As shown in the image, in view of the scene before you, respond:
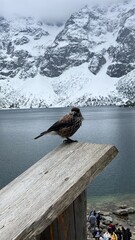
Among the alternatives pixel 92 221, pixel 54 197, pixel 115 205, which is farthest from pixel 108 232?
pixel 54 197

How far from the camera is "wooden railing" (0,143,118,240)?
249 centimetres

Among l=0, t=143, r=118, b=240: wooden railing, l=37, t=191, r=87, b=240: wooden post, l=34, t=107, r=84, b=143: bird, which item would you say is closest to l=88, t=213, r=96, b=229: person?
l=34, t=107, r=84, b=143: bird

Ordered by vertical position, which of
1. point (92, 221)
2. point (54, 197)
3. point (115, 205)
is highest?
point (54, 197)

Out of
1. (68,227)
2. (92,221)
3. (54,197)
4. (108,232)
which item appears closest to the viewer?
(54,197)

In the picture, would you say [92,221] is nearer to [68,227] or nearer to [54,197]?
[68,227]

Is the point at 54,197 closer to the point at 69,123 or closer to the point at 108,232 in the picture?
the point at 69,123

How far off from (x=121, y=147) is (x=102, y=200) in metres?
35.3


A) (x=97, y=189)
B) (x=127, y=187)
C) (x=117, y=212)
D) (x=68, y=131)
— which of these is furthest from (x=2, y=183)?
(x=68, y=131)

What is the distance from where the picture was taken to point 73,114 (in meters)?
4.20

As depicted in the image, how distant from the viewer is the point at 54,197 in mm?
2686

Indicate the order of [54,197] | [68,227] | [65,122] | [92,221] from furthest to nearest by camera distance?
[92,221], [65,122], [68,227], [54,197]

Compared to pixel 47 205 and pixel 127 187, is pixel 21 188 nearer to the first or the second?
pixel 47 205

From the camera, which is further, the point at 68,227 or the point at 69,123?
the point at 69,123

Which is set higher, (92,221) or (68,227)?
(68,227)
